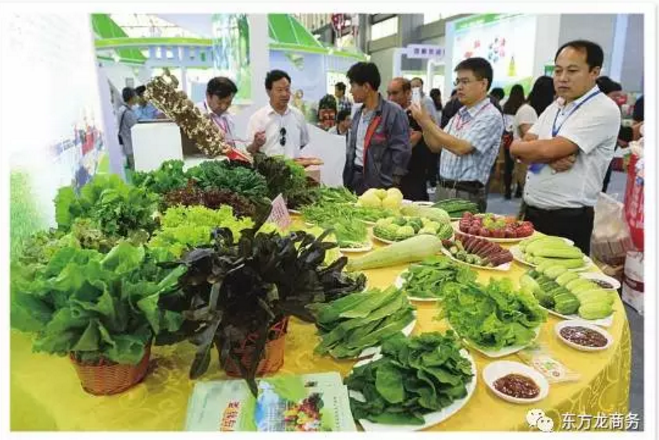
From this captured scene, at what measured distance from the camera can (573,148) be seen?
88.6 inches

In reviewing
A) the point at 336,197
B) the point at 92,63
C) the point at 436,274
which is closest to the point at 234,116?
the point at 92,63

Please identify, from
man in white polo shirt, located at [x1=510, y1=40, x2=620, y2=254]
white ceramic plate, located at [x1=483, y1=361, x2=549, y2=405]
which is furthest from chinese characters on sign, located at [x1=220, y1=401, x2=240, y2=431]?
man in white polo shirt, located at [x1=510, y1=40, x2=620, y2=254]

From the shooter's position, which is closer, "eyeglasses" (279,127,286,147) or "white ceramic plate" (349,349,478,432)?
"white ceramic plate" (349,349,478,432)

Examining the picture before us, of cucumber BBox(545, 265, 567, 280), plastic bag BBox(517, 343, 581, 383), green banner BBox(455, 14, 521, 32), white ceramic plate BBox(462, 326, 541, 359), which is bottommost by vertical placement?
plastic bag BBox(517, 343, 581, 383)

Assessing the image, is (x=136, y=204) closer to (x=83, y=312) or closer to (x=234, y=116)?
(x=83, y=312)

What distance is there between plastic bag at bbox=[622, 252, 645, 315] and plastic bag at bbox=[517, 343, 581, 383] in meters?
2.43

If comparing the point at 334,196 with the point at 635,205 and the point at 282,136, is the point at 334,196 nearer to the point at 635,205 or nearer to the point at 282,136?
the point at 282,136

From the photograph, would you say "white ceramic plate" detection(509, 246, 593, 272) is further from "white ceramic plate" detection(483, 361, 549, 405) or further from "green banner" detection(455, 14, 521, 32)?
"green banner" detection(455, 14, 521, 32)

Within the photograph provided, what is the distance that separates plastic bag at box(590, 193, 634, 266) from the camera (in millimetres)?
3379

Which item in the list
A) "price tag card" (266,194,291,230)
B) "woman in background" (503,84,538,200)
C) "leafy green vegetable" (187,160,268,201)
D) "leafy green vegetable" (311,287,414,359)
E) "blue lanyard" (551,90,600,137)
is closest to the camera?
"leafy green vegetable" (311,287,414,359)

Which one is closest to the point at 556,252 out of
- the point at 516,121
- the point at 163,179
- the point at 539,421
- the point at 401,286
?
the point at 401,286

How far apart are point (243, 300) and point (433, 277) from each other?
0.77 metres

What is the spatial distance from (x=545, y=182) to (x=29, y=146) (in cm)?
242

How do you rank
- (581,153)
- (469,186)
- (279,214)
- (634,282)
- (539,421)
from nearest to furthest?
1. (539,421)
2. (279,214)
3. (581,153)
4. (469,186)
5. (634,282)
